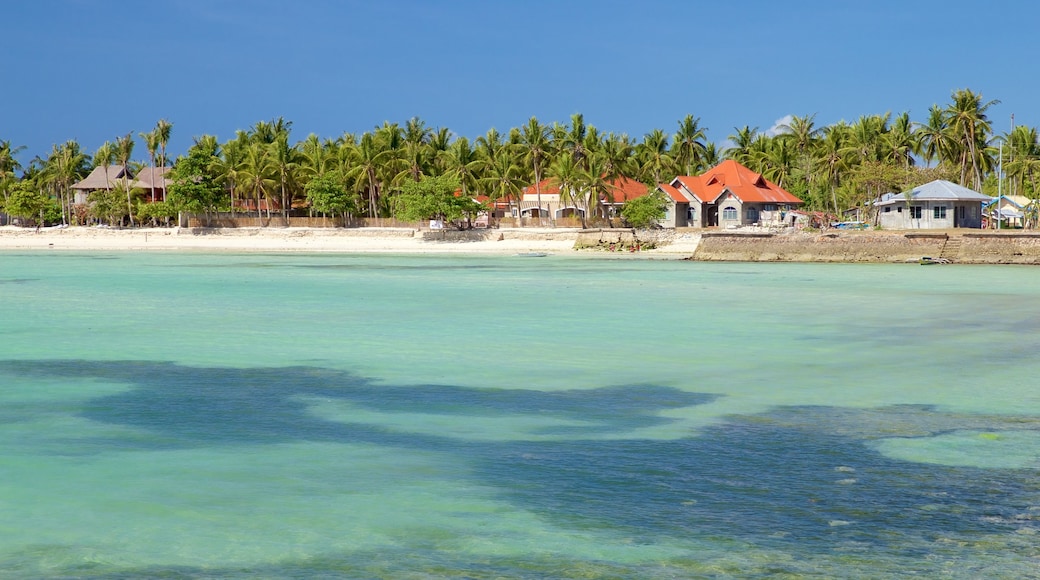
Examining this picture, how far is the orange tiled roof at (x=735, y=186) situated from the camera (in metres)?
74.1

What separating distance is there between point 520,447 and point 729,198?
215ft

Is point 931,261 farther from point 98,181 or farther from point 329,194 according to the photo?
point 98,181

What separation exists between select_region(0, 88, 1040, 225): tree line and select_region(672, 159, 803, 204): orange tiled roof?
3.34 m

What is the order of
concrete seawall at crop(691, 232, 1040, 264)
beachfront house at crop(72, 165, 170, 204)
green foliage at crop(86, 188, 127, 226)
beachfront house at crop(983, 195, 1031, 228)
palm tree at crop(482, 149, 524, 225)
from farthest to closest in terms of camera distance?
beachfront house at crop(72, 165, 170, 204), green foliage at crop(86, 188, 127, 226), palm tree at crop(482, 149, 524, 225), beachfront house at crop(983, 195, 1031, 228), concrete seawall at crop(691, 232, 1040, 264)

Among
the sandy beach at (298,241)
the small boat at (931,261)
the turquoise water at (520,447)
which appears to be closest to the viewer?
the turquoise water at (520,447)

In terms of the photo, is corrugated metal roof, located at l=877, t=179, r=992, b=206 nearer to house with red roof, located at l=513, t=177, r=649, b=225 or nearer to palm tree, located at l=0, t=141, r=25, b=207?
house with red roof, located at l=513, t=177, r=649, b=225

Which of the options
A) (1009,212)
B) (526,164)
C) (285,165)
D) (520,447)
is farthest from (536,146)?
(520,447)

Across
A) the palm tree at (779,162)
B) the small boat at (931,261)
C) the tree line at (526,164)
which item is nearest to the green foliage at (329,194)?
the tree line at (526,164)

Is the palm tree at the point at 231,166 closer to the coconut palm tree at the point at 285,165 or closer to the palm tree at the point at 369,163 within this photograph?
the coconut palm tree at the point at 285,165

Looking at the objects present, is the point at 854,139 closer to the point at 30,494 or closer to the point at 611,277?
the point at 611,277

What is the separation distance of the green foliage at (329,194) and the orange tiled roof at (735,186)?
22.5 meters

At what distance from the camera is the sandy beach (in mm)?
65000

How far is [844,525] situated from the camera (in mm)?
7375

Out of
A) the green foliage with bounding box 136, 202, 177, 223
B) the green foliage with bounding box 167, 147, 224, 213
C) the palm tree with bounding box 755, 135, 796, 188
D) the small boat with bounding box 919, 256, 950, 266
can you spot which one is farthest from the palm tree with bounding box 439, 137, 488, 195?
the small boat with bounding box 919, 256, 950, 266
